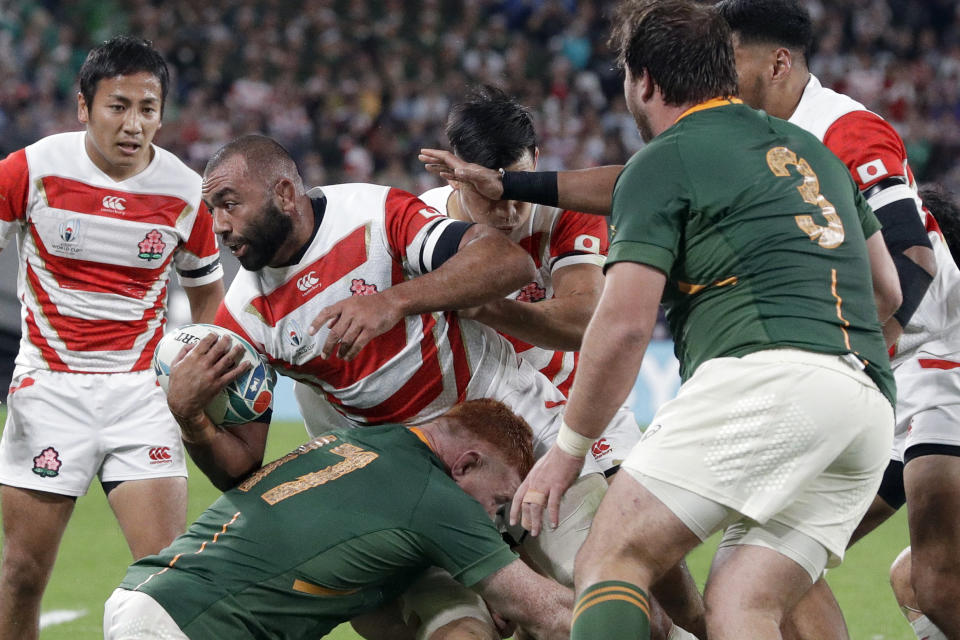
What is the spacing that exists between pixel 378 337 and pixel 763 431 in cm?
166

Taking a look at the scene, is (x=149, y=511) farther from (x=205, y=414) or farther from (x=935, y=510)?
(x=935, y=510)

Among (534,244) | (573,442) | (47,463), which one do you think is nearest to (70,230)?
(47,463)

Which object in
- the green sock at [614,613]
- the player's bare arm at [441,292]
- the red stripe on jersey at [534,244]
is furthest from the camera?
the red stripe on jersey at [534,244]

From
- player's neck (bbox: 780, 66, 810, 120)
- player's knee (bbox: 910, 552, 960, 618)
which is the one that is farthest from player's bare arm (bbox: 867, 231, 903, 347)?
player's knee (bbox: 910, 552, 960, 618)

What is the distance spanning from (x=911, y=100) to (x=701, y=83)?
14.0m

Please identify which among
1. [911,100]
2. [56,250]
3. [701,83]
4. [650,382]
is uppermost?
[701,83]

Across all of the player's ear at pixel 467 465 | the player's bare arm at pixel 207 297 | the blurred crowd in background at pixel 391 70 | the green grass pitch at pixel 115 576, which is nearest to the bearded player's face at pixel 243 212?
the player's ear at pixel 467 465

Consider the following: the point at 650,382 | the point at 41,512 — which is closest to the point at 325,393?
the point at 41,512

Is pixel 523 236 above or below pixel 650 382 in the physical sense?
above

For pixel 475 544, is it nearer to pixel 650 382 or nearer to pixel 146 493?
pixel 146 493

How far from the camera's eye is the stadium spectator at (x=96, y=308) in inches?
187

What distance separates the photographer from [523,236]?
4.83 metres

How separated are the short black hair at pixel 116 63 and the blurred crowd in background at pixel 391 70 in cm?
981

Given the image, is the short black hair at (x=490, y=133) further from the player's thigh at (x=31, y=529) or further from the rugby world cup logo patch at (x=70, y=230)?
the player's thigh at (x=31, y=529)
